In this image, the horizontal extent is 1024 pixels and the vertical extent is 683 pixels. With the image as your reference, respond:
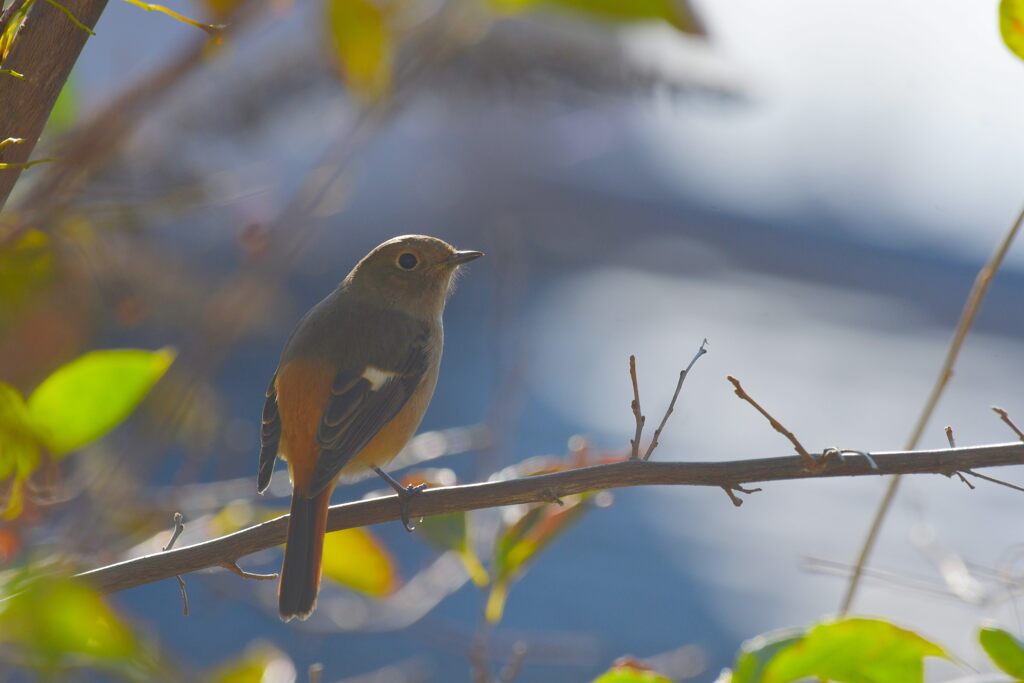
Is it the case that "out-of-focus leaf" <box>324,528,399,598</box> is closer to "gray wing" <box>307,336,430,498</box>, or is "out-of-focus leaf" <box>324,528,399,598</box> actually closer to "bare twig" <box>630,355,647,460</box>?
"gray wing" <box>307,336,430,498</box>

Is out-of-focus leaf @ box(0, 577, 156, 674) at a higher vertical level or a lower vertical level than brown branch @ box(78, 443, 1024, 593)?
higher

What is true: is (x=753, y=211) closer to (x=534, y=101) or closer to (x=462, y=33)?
(x=534, y=101)

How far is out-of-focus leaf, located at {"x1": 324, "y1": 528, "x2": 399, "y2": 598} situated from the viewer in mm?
1527

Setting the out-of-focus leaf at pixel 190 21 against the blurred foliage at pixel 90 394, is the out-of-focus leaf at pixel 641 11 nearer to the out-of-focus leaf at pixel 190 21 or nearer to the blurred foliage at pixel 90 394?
the out-of-focus leaf at pixel 190 21

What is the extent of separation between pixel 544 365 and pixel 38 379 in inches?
166

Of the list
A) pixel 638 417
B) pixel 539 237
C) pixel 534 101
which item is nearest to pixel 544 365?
pixel 539 237

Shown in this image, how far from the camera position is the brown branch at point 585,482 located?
38.5 inches

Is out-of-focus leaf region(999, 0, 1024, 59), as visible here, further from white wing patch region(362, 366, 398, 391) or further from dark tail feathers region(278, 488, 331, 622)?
white wing patch region(362, 366, 398, 391)

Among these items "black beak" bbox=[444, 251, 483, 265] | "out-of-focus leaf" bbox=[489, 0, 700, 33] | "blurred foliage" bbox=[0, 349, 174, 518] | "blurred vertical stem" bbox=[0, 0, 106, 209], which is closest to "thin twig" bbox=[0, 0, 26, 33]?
"blurred vertical stem" bbox=[0, 0, 106, 209]

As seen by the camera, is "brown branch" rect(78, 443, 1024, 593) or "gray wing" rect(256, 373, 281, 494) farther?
"gray wing" rect(256, 373, 281, 494)

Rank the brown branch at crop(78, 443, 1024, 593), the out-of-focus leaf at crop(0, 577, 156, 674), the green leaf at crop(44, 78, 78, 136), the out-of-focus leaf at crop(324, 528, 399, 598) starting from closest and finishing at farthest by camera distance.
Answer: the out-of-focus leaf at crop(0, 577, 156, 674) → the brown branch at crop(78, 443, 1024, 593) → the out-of-focus leaf at crop(324, 528, 399, 598) → the green leaf at crop(44, 78, 78, 136)

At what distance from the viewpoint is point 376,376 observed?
82.2 inches

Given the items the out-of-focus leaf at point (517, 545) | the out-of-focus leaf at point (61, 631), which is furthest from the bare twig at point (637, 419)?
the out-of-focus leaf at point (61, 631)

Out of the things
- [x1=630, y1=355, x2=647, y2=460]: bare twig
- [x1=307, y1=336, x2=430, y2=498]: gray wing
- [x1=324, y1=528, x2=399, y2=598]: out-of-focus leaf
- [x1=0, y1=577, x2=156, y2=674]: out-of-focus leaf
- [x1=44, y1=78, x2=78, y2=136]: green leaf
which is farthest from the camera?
[x1=307, y1=336, x2=430, y2=498]: gray wing
